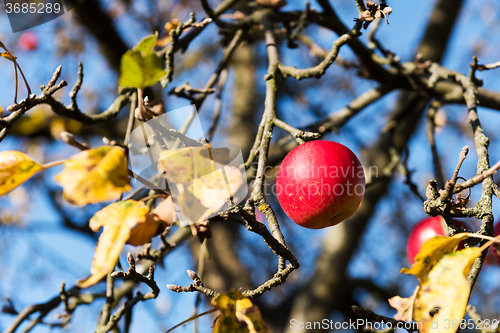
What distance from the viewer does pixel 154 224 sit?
2.18ft

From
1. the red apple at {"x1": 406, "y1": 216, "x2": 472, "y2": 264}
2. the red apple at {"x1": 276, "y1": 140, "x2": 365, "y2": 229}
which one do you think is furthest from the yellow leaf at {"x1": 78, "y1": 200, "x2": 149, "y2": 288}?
the red apple at {"x1": 406, "y1": 216, "x2": 472, "y2": 264}

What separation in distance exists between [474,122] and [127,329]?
1.29 metres

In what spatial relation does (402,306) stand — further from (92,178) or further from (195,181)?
(92,178)

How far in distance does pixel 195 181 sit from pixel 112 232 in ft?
0.65

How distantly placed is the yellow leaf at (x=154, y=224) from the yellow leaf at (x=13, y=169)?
7.7 inches

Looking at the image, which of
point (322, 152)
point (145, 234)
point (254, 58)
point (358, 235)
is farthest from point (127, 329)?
point (254, 58)

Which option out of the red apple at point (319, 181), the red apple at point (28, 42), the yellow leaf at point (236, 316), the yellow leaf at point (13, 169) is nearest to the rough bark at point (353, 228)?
the red apple at point (319, 181)

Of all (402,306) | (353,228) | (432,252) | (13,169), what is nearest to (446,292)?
(432,252)

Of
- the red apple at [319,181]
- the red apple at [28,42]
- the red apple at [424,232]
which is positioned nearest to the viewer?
the red apple at [319,181]

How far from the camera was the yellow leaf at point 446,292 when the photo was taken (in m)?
0.54

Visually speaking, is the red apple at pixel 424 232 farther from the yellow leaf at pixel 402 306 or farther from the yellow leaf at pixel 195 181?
the yellow leaf at pixel 195 181

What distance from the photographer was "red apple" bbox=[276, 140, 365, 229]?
82 centimetres

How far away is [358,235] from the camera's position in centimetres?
262

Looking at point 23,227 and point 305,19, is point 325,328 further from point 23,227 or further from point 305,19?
point 23,227
